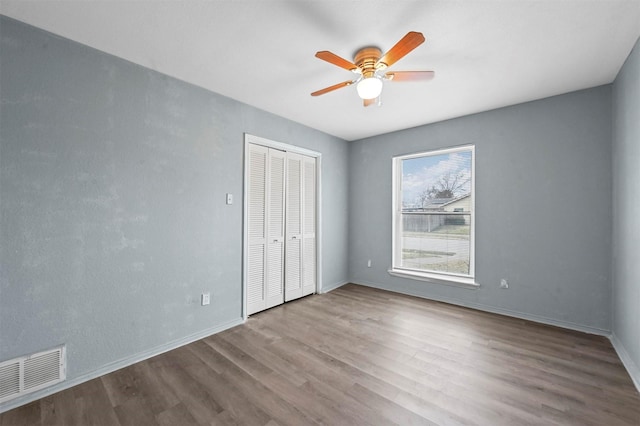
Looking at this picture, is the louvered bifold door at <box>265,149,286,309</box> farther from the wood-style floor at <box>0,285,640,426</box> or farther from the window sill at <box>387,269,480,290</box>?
the window sill at <box>387,269,480,290</box>

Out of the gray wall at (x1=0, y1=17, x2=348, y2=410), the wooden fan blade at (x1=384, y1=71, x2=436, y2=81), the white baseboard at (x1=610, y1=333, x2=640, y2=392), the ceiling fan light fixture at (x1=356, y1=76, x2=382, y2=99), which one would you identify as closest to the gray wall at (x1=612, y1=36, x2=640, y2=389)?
the white baseboard at (x1=610, y1=333, x2=640, y2=392)

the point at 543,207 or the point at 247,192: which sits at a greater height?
the point at 247,192

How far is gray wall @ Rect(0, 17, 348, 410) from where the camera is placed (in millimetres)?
1856

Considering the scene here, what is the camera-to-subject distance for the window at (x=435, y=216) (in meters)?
3.78

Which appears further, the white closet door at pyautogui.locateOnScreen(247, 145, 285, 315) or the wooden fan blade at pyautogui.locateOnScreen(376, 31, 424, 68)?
the white closet door at pyautogui.locateOnScreen(247, 145, 285, 315)

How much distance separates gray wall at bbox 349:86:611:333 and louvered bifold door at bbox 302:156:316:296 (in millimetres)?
1732

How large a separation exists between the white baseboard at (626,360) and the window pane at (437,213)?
58.0 inches

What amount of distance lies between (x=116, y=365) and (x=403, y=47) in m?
3.31

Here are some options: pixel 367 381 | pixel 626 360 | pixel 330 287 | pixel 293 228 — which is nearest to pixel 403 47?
pixel 367 381

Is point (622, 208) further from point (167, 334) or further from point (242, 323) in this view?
point (167, 334)

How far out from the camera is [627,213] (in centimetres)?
232

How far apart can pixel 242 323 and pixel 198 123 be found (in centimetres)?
232

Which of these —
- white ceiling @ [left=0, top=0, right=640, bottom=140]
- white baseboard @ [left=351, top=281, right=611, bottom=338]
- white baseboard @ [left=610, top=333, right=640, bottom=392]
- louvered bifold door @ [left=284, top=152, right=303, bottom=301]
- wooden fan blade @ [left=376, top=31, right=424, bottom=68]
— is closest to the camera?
wooden fan blade @ [left=376, top=31, right=424, bottom=68]

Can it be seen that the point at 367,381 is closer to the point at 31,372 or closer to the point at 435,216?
the point at 31,372
